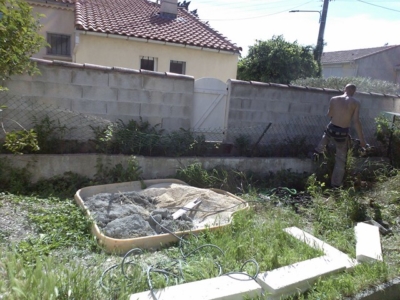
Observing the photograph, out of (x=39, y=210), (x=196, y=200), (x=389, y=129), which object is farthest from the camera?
(x=389, y=129)

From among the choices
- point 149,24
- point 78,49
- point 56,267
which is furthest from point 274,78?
point 56,267

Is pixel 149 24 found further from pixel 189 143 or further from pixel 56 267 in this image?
pixel 56 267

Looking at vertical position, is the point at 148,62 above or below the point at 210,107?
above

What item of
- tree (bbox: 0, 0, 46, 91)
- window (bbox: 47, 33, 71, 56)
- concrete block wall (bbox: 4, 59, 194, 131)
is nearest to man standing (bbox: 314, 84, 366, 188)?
concrete block wall (bbox: 4, 59, 194, 131)

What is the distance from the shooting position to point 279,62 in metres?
14.7

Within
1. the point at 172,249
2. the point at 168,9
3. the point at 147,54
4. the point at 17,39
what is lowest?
the point at 172,249

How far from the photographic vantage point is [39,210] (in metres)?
4.32

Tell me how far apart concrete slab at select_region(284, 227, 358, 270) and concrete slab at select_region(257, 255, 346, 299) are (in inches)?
4.0

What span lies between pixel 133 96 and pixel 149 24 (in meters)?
7.09

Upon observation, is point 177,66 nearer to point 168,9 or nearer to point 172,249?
point 168,9

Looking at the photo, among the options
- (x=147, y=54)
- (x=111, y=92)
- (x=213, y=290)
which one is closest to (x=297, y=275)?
(x=213, y=290)

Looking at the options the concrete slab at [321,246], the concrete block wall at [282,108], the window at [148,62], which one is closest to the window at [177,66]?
the window at [148,62]

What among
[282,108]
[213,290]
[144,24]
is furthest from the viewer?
[144,24]

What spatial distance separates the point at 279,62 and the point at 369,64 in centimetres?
1384
